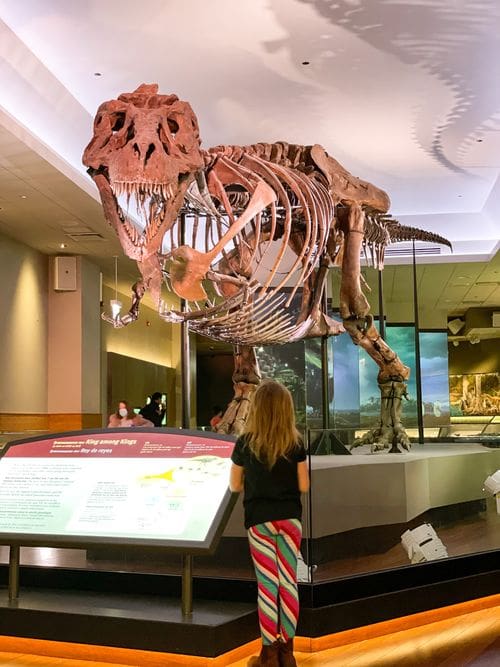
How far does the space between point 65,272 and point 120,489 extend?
850 centimetres

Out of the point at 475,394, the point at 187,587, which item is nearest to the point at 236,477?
the point at 187,587

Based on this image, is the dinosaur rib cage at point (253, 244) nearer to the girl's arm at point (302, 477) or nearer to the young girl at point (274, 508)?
the young girl at point (274, 508)

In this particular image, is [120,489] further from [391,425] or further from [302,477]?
[391,425]

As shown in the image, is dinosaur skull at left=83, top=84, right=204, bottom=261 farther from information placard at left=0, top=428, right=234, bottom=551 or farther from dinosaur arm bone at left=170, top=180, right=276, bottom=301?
information placard at left=0, top=428, right=234, bottom=551

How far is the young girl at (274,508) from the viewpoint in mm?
2998

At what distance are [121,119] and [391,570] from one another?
2740mm

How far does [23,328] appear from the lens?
10.7m

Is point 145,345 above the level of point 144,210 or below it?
below

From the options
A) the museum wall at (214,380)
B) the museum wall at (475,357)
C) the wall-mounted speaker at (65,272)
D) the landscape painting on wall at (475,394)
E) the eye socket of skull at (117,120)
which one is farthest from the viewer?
the museum wall at (214,380)

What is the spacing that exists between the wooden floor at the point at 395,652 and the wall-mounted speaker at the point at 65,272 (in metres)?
8.45

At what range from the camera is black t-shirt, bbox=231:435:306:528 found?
9.82 feet

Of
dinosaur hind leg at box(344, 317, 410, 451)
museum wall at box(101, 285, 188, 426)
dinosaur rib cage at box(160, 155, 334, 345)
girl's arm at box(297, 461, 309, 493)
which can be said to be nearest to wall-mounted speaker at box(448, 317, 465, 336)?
museum wall at box(101, 285, 188, 426)

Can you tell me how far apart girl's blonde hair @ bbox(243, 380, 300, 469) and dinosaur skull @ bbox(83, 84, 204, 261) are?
113cm

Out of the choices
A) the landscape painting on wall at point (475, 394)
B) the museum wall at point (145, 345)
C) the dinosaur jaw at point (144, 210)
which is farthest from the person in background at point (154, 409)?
the landscape painting on wall at point (475, 394)
